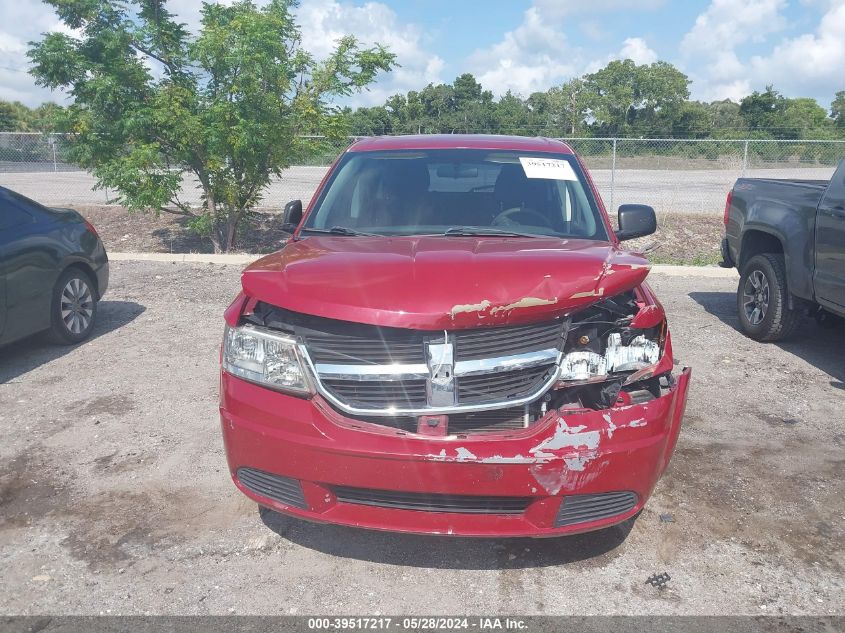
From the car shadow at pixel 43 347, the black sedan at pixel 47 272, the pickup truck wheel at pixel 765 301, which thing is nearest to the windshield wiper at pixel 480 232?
the pickup truck wheel at pixel 765 301

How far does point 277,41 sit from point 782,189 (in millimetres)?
7134

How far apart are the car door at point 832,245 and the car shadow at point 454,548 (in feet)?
11.1

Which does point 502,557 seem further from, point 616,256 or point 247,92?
point 247,92

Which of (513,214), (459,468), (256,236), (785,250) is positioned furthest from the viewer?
(256,236)

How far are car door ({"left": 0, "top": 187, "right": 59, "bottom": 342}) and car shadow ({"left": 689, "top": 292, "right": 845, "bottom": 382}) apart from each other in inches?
250

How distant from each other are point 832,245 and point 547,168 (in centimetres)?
281

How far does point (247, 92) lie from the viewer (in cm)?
1072

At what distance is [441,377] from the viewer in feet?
8.96

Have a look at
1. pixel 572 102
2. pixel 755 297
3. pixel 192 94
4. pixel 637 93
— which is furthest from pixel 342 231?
pixel 637 93

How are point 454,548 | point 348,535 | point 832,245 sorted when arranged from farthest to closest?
point 832,245, point 348,535, point 454,548

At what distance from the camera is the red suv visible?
8.82ft

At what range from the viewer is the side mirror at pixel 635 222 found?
4.41 metres

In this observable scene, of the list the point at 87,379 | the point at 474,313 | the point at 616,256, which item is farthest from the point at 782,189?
the point at 87,379

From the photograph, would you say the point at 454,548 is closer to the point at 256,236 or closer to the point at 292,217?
the point at 292,217
